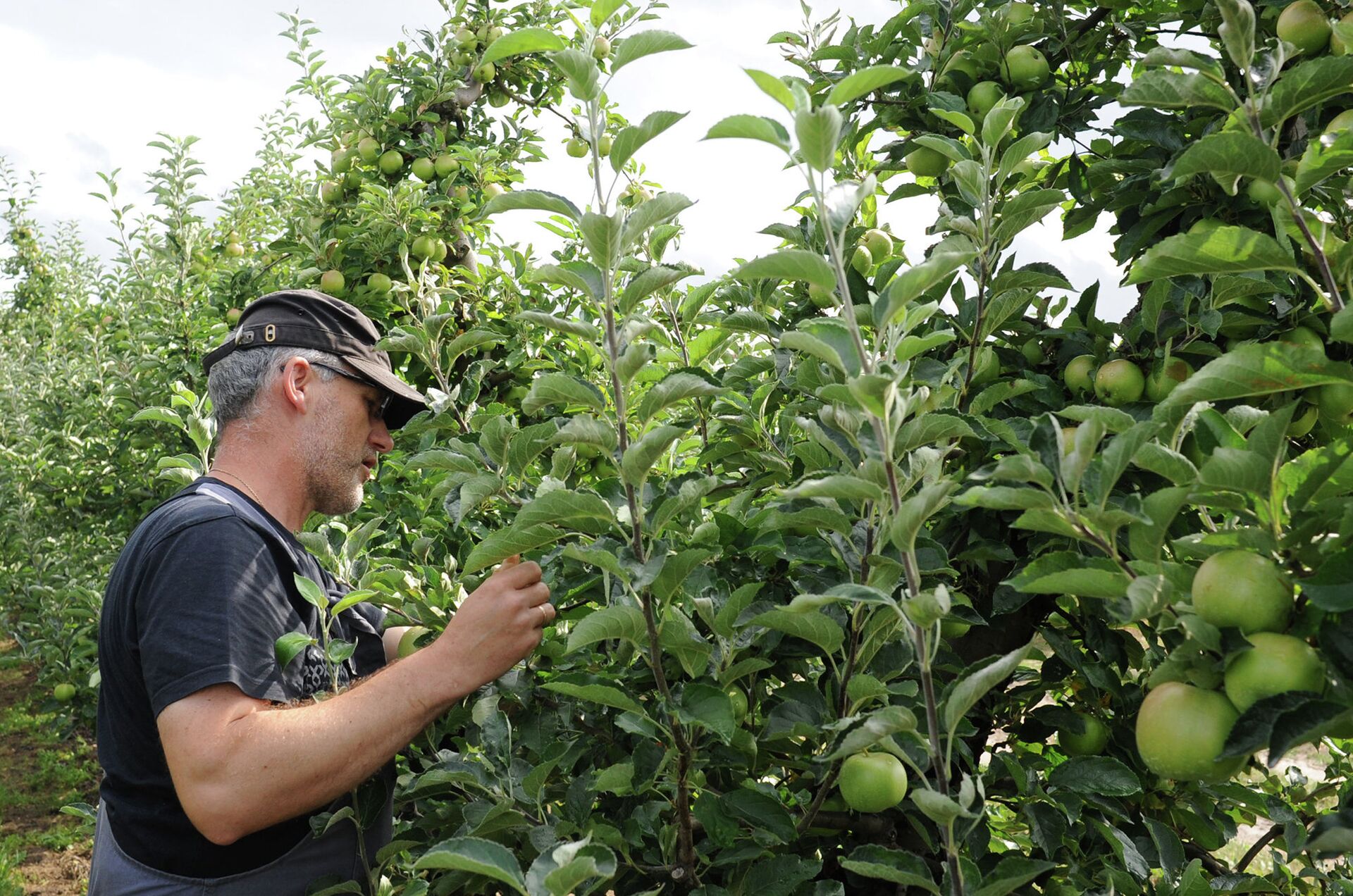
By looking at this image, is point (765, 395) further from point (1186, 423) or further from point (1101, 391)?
point (1186, 423)

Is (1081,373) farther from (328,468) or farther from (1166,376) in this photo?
(328,468)

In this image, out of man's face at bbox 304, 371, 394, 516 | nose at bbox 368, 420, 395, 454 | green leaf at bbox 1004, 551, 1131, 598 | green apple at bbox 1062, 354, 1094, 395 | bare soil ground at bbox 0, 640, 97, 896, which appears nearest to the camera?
green leaf at bbox 1004, 551, 1131, 598

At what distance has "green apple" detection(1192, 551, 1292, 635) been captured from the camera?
34.6 inches

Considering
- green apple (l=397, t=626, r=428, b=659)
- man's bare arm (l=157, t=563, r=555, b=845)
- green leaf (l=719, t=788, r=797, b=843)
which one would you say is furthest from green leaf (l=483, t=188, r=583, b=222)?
green apple (l=397, t=626, r=428, b=659)

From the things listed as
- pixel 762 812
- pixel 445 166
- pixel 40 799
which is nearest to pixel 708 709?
pixel 762 812

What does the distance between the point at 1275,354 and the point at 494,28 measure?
12.9ft

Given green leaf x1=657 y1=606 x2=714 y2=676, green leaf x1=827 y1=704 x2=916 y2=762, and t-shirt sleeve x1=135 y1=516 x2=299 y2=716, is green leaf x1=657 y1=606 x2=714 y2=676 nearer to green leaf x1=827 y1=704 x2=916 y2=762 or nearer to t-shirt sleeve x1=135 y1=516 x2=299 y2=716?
green leaf x1=827 y1=704 x2=916 y2=762

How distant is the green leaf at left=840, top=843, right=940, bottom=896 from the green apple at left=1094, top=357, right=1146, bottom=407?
0.84m

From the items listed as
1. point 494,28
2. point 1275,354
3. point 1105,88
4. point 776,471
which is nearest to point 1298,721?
point 1275,354

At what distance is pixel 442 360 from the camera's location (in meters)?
2.27

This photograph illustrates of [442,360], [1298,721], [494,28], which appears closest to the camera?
[1298,721]

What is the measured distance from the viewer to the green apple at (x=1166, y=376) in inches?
60.1

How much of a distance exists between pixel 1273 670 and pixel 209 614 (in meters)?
1.52

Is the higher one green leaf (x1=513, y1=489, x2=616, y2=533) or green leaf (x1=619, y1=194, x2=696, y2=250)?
green leaf (x1=619, y1=194, x2=696, y2=250)
